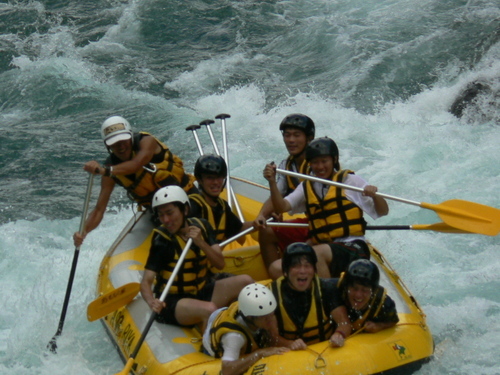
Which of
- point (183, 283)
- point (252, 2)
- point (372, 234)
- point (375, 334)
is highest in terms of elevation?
point (252, 2)

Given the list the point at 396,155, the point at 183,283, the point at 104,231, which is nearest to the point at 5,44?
the point at 104,231

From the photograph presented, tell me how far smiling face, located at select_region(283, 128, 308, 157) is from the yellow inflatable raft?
2.58ft

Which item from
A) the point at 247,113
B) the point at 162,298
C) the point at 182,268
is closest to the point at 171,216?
the point at 182,268

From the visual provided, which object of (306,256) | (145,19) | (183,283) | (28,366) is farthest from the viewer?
(145,19)

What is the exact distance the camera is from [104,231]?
8.34 metres

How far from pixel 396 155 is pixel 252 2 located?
585cm

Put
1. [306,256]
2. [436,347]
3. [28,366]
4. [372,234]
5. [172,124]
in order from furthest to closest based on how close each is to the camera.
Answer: [172,124] → [372,234] → [28,366] → [436,347] → [306,256]

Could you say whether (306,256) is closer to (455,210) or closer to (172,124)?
(455,210)

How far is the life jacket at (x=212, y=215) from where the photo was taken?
5477 mm

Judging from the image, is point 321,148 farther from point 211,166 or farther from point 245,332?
point 245,332

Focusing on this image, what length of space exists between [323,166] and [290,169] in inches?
28.7

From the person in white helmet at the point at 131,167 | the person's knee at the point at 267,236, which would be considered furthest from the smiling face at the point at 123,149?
the person's knee at the point at 267,236

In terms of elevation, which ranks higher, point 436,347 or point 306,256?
point 306,256

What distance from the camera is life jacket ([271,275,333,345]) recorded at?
447 cm
